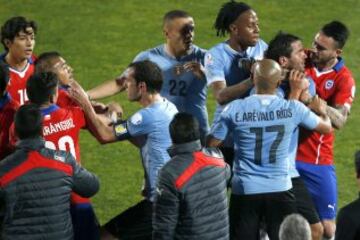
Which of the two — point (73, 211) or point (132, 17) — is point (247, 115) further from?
point (132, 17)

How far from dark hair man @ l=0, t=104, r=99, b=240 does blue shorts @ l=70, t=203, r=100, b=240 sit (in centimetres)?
71

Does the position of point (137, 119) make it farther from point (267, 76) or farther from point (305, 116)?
point (305, 116)

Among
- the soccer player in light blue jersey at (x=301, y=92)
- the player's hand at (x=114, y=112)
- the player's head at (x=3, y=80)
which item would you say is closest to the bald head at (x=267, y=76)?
the soccer player in light blue jersey at (x=301, y=92)

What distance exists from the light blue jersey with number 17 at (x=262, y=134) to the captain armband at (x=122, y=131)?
0.67m

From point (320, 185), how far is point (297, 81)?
1.21m

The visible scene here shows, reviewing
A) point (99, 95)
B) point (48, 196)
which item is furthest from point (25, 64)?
point (48, 196)

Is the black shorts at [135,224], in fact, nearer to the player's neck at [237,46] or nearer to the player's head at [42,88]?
the player's head at [42,88]

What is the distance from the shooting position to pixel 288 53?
7.55m

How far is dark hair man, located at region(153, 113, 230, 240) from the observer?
6152 millimetres

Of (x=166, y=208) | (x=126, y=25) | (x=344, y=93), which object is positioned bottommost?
(x=126, y=25)

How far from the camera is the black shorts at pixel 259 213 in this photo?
6945mm

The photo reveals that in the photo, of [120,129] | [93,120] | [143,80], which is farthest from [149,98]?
[93,120]

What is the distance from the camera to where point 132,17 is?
1452 cm

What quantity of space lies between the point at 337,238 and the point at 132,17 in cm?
962
